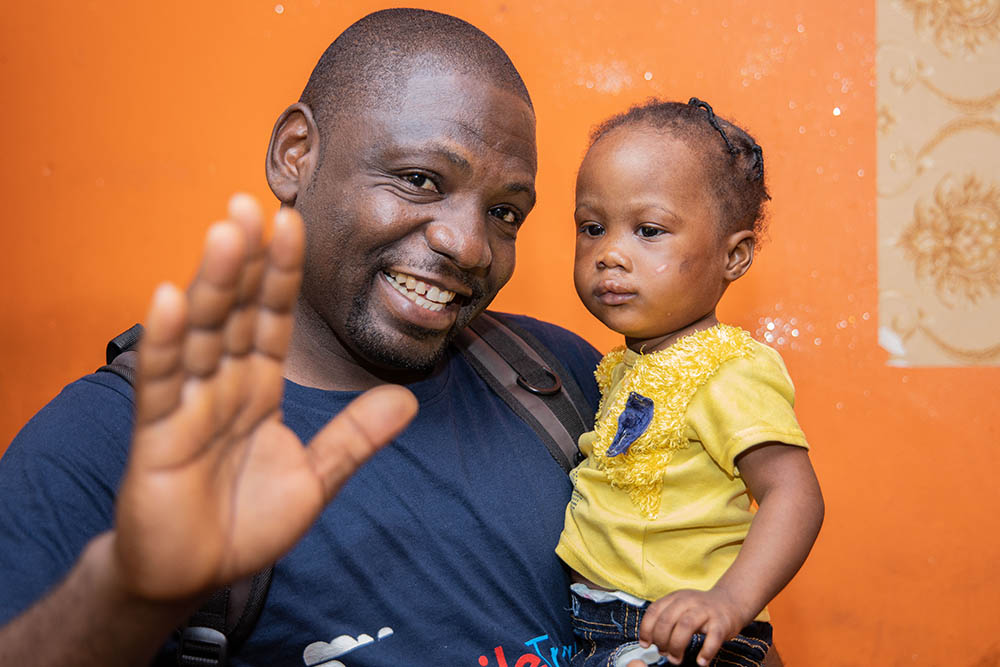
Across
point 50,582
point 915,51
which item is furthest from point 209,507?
point 915,51

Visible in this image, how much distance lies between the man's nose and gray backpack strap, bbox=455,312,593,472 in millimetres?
245

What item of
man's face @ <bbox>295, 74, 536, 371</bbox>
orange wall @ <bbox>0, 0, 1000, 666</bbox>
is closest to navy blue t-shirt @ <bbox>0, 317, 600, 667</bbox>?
man's face @ <bbox>295, 74, 536, 371</bbox>

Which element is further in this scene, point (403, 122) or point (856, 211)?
point (856, 211)

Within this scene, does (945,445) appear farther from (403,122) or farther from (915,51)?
(403,122)

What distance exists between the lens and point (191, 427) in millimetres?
587

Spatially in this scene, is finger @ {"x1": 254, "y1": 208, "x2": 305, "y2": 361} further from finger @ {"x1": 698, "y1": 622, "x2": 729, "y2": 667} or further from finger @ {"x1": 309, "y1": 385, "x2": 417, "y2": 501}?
finger @ {"x1": 698, "y1": 622, "x2": 729, "y2": 667}

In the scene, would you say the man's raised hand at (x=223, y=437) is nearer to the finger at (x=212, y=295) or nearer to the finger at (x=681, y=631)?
the finger at (x=212, y=295)

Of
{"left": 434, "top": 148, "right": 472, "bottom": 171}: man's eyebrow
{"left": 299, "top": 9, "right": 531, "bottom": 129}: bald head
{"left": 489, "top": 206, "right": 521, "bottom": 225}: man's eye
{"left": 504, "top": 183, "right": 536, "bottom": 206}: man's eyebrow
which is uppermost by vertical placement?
{"left": 299, "top": 9, "right": 531, "bottom": 129}: bald head

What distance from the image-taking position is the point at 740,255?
54.2 inches

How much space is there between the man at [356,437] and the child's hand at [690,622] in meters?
0.26

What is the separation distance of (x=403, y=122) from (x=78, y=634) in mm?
783

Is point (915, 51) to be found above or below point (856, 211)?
above

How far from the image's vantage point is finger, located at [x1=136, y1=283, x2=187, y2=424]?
55 centimetres

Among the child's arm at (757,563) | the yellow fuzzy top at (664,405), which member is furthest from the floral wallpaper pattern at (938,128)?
the child's arm at (757,563)
